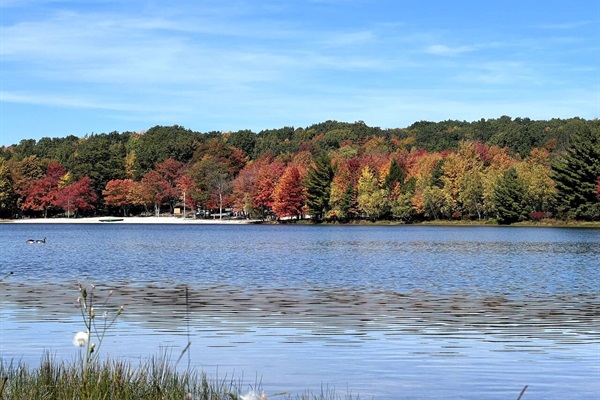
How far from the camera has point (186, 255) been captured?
54.2 m

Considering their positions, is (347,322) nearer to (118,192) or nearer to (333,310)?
(333,310)

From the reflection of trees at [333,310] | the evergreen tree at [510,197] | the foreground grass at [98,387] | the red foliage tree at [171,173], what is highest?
the red foliage tree at [171,173]

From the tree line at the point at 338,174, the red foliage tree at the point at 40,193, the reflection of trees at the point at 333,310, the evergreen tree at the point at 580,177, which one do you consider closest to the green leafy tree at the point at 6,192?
the tree line at the point at 338,174

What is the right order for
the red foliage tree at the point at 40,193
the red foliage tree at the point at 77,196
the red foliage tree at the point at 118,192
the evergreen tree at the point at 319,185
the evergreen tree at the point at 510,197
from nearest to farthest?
the evergreen tree at the point at 510,197 < the evergreen tree at the point at 319,185 < the red foliage tree at the point at 77,196 < the red foliage tree at the point at 118,192 < the red foliage tree at the point at 40,193

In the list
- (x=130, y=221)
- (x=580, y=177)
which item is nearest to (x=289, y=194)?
(x=130, y=221)

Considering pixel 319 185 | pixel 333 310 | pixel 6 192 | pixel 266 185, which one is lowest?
pixel 333 310

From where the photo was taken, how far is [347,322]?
21.5 meters

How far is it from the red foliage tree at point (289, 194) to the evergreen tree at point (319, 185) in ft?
9.30

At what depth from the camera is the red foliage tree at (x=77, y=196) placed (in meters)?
150

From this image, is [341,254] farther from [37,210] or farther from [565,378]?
[37,210]

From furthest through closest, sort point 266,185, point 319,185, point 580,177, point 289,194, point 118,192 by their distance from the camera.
→ point 118,192, point 266,185, point 289,194, point 319,185, point 580,177

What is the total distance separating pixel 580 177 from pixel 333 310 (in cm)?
8258

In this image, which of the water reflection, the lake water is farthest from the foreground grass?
the water reflection

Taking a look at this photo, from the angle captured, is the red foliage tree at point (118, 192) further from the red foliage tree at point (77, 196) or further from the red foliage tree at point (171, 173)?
the red foliage tree at point (171, 173)
